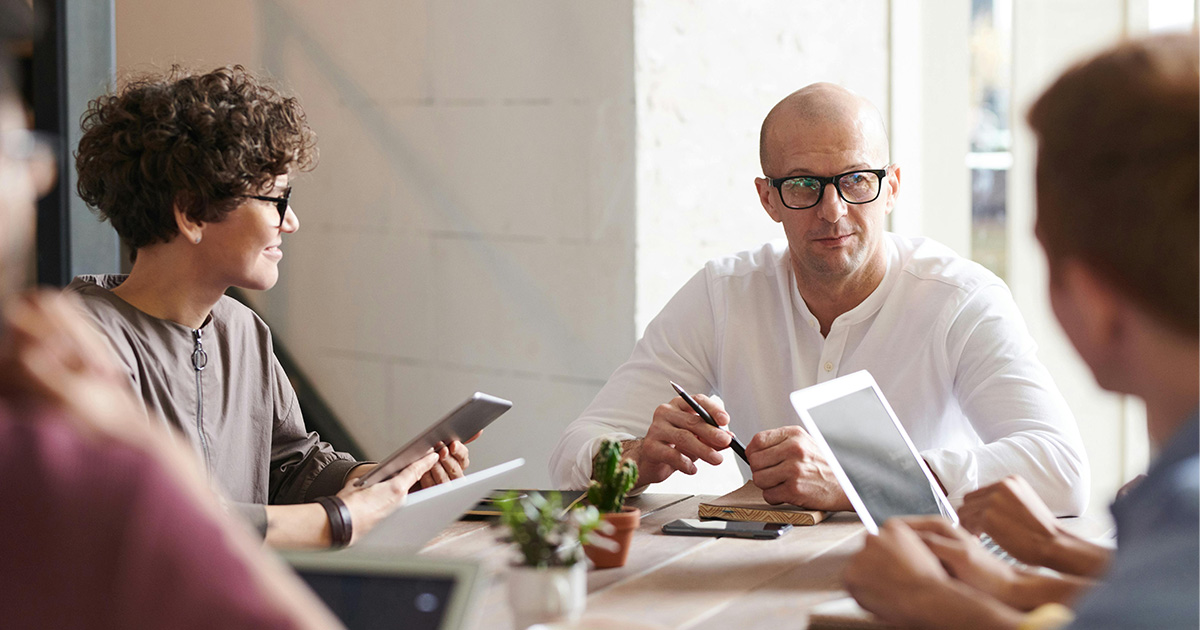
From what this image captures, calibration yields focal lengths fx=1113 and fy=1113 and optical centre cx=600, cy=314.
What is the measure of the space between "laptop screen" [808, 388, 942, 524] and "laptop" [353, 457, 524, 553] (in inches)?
18.5

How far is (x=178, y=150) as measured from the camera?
193 cm

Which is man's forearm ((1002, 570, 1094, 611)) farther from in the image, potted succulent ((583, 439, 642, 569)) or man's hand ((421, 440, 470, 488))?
man's hand ((421, 440, 470, 488))

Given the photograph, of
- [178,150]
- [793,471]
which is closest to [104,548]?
[793,471]

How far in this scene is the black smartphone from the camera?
1.72 meters

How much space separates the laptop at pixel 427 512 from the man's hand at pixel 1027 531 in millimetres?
636

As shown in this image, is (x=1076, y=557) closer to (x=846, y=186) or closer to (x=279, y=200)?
(x=846, y=186)

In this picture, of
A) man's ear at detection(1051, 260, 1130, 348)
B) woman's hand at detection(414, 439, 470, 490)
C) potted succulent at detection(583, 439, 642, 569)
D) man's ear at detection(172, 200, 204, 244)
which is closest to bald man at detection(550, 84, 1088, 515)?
woman's hand at detection(414, 439, 470, 490)

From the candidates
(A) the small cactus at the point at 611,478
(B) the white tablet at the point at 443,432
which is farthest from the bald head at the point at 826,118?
(A) the small cactus at the point at 611,478

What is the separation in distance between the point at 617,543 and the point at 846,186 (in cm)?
106

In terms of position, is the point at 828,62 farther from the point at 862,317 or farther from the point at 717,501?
the point at 717,501

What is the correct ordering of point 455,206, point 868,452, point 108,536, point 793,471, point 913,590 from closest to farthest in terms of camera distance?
point 108,536, point 913,590, point 868,452, point 793,471, point 455,206

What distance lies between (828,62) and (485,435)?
1.62 metres

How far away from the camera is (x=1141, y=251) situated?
2.97 ft

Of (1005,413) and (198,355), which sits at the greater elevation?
(198,355)
